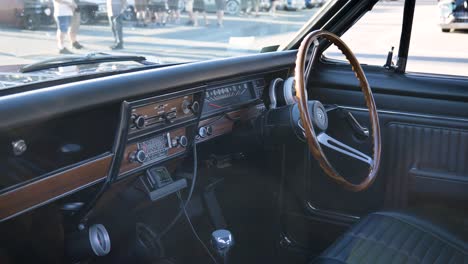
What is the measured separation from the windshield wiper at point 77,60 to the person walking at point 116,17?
9 cm

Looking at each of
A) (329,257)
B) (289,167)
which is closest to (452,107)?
(289,167)

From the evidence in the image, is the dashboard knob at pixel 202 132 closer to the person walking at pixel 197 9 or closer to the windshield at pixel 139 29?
the windshield at pixel 139 29

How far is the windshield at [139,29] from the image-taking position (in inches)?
71.4

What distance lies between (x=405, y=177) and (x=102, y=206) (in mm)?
1409

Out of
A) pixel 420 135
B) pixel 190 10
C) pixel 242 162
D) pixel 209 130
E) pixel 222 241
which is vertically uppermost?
pixel 190 10

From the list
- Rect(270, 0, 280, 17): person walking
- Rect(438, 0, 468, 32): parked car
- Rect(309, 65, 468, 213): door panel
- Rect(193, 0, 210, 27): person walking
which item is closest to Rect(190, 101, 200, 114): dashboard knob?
Rect(193, 0, 210, 27): person walking

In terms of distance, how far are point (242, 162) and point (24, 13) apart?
126cm

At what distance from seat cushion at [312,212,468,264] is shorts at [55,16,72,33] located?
123 cm

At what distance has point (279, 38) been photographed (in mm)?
2865

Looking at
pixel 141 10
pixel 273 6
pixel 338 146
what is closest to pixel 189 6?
pixel 141 10

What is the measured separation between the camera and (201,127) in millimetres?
2230

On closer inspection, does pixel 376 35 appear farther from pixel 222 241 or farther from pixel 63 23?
pixel 63 23

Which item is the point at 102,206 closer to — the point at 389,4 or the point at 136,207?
the point at 136,207

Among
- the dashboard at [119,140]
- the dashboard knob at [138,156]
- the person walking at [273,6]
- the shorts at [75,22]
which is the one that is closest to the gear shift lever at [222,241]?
the dashboard at [119,140]
